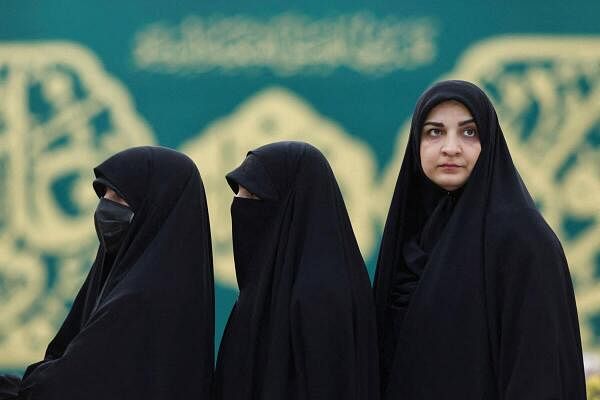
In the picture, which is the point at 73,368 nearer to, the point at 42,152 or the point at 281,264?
the point at 281,264

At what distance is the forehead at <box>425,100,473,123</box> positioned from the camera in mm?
2443

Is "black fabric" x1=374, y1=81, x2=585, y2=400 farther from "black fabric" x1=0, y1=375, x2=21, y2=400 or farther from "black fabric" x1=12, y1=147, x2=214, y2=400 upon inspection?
"black fabric" x1=0, y1=375, x2=21, y2=400

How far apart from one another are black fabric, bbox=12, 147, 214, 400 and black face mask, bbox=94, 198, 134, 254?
3cm

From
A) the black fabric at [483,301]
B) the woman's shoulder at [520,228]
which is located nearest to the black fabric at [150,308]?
the black fabric at [483,301]

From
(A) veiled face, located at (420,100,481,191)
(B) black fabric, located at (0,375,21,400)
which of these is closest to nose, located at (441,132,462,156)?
(A) veiled face, located at (420,100,481,191)

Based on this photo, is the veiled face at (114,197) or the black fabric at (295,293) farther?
the veiled face at (114,197)

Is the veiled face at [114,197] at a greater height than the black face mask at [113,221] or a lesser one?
greater

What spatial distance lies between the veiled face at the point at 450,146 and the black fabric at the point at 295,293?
0.24 metres

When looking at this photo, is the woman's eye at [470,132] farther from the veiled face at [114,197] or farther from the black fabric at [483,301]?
the veiled face at [114,197]

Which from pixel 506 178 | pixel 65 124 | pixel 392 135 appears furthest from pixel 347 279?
pixel 65 124

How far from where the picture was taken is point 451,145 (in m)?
2.41

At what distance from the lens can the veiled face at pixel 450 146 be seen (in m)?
2.42

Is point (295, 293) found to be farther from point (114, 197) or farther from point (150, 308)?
point (114, 197)

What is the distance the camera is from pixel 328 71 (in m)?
4.30
